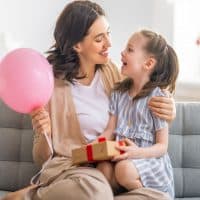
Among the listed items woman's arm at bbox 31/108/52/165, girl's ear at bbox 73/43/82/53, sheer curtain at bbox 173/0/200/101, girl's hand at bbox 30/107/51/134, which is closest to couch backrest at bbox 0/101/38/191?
woman's arm at bbox 31/108/52/165

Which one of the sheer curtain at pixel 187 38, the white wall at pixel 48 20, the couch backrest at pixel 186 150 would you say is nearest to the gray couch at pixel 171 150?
the couch backrest at pixel 186 150

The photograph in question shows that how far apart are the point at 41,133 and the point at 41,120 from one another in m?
0.08

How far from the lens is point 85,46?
191 cm

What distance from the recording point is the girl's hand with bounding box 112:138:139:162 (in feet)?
5.49

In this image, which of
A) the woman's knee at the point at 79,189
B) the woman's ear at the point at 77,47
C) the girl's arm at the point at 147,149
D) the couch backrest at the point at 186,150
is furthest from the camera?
the couch backrest at the point at 186,150

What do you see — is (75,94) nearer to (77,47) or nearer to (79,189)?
(77,47)

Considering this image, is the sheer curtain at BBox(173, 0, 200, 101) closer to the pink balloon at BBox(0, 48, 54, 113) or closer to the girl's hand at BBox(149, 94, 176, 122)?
the girl's hand at BBox(149, 94, 176, 122)

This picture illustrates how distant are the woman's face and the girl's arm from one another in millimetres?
391

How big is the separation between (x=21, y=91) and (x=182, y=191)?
2.87ft

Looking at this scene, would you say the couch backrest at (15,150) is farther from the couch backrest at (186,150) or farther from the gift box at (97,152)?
the couch backrest at (186,150)

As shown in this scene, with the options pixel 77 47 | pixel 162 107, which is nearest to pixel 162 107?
pixel 162 107

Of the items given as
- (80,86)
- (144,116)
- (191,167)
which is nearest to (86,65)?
(80,86)

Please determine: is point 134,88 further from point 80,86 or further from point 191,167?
point 191,167

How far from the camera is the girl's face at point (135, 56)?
182cm
